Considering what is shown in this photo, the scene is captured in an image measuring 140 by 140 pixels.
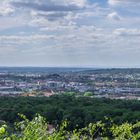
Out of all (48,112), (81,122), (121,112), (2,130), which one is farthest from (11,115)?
(2,130)

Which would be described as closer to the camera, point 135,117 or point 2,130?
point 2,130

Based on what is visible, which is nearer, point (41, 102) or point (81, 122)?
point (81, 122)

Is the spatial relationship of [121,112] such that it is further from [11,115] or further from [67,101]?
[67,101]

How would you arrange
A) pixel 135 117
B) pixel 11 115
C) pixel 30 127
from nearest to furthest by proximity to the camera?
pixel 30 127 → pixel 135 117 → pixel 11 115

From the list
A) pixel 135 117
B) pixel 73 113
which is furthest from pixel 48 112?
pixel 135 117

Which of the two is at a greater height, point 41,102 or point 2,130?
point 2,130

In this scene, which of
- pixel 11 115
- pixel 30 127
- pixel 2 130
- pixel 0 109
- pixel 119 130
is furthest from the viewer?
pixel 0 109

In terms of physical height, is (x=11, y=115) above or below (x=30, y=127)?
below

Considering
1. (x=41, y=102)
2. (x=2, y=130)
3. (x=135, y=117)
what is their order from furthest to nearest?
1. (x=41, y=102)
2. (x=135, y=117)
3. (x=2, y=130)

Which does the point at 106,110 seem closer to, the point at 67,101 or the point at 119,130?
the point at 67,101
